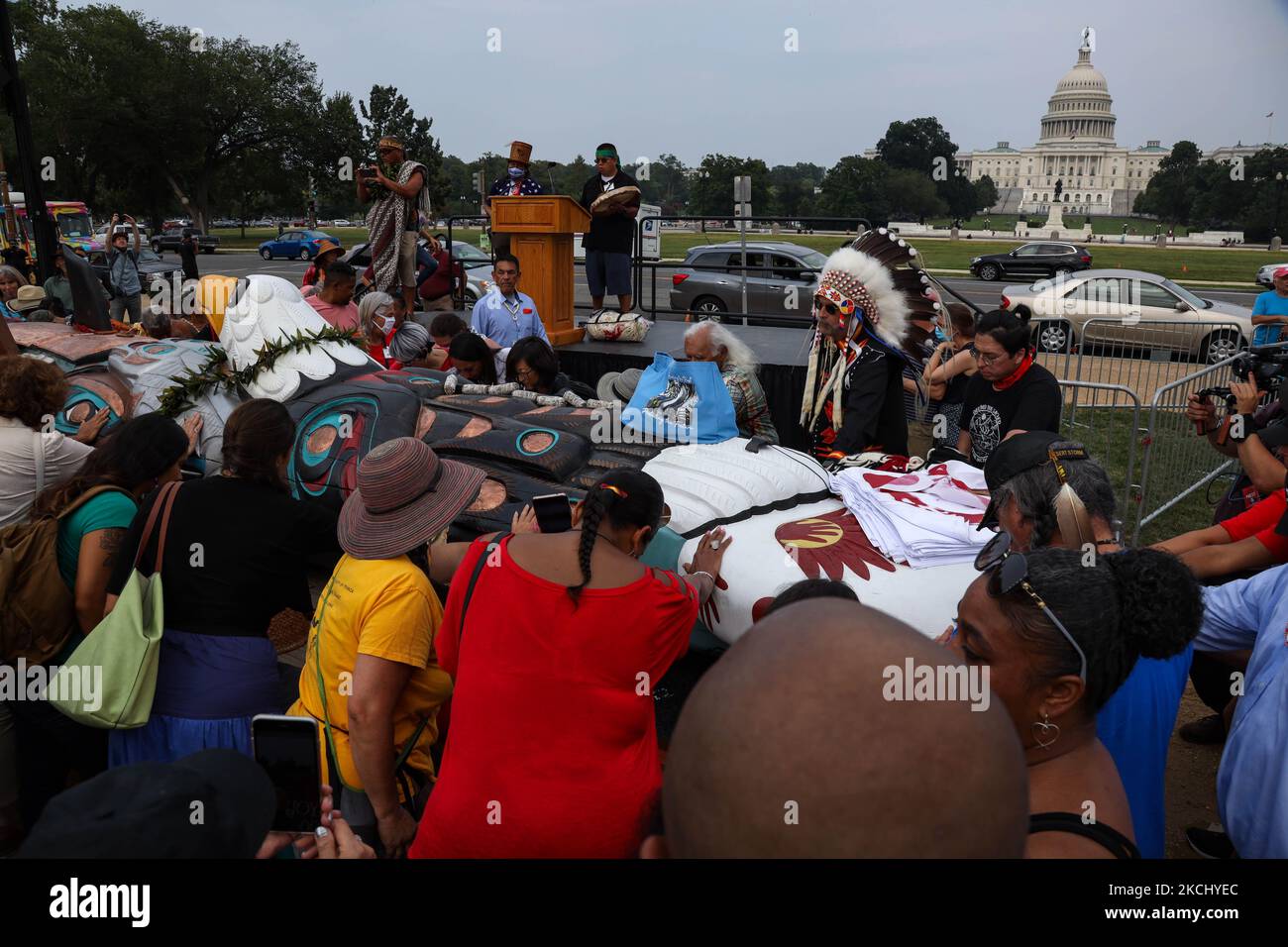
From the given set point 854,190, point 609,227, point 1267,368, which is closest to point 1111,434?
point 1267,368

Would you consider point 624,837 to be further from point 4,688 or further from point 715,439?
point 715,439

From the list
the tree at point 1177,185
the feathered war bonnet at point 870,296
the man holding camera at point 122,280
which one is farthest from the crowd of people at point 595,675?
the tree at point 1177,185

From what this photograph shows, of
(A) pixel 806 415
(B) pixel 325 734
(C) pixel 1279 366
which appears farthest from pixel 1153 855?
(C) pixel 1279 366

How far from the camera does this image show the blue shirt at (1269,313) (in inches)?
343

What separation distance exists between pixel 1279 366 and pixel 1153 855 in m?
3.51

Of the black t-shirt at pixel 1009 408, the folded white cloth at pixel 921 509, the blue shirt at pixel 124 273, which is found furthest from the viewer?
the blue shirt at pixel 124 273

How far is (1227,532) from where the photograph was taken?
3320mm

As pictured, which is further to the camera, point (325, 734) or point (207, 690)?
point (207, 690)

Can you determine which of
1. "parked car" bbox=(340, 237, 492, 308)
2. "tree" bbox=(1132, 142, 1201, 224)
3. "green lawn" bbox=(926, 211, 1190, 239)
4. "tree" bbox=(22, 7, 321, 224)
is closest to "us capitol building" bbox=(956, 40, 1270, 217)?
"green lawn" bbox=(926, 211, 1190, 239)

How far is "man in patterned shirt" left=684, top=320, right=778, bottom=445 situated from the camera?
4883 mm

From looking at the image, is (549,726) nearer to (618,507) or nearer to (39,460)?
(618,507)

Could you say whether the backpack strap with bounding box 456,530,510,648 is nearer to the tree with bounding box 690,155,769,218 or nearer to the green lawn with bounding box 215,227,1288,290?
the green lawn with bounding box 215,227,1288,290

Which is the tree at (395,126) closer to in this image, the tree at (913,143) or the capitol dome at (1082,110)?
the tree at (913,143)

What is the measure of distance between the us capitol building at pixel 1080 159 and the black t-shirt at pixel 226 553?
4552 inches
